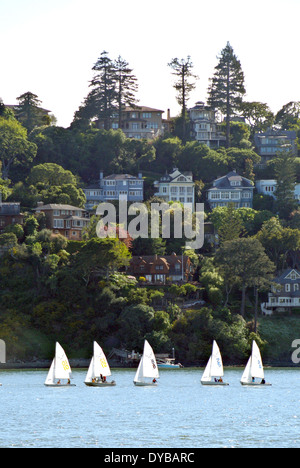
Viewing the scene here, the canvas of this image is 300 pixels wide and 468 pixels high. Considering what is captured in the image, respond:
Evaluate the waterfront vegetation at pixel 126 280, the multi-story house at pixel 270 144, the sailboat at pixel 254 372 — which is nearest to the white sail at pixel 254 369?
the sailboat at pixel 254 372

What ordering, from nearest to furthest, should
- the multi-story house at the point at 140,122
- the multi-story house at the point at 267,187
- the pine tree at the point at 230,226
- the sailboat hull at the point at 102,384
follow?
the sailboat hull at the point at 102,384
the pine tree at the point at 230,226
the multi-story house at the point at 267,187
the multi-story house at the point at 140,122

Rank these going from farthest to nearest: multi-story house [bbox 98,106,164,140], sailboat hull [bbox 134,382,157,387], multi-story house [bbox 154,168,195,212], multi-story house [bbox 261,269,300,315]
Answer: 1. multi-story house [bbox 98,106,164,140]
2. multi-story house [bbox 154,168,195,212]
3. multi-story house [bbox 261,269,300,315]
4. sailboat hull [bbox 134,382,157,387]

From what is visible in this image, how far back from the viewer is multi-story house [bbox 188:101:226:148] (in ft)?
595

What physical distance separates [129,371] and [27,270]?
2368 centimetres

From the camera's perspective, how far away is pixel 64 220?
467 feet

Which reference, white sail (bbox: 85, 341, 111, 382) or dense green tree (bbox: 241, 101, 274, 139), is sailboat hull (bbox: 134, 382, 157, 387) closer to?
white sail (bbox: 85, 341, 111, 382)

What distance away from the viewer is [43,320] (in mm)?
121375

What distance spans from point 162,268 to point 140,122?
5841 cm

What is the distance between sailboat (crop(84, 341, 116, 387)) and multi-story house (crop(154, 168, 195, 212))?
7157 centimetres

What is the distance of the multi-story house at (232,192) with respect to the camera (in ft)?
534

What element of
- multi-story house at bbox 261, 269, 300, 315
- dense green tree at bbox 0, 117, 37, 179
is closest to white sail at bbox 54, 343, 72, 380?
multi-story house at bbox 261, 269, 300, 315

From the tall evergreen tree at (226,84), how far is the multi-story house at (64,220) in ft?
153

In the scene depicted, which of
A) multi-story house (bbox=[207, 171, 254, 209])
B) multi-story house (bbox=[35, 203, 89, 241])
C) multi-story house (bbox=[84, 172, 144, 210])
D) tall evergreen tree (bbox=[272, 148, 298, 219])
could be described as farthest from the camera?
multi-story house (bbox=[84, 172, 144, 210])

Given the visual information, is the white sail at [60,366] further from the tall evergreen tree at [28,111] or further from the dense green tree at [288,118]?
the dense green tree at [288,118]
